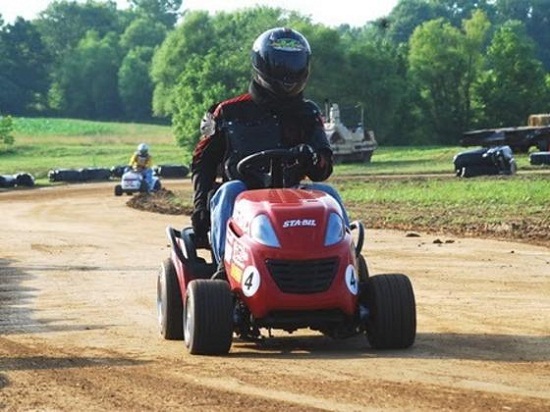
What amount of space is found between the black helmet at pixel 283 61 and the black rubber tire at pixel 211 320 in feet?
5.94

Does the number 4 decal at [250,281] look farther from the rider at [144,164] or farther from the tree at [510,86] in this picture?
the tree at [510,86]

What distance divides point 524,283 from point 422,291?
1154 millimetres

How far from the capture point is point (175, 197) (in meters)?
42.6

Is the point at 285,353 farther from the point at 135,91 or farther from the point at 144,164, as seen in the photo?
the point at 135,91

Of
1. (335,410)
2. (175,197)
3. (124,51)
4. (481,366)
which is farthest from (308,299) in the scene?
(124,51)

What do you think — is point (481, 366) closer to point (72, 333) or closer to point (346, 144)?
point (72, 333)

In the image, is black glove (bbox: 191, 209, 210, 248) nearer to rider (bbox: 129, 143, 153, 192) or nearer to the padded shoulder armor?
the padded shoulder armor

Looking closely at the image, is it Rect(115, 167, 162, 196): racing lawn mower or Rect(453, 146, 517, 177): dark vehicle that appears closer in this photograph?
Rect(453, 146, 517, 177): dark vehicle

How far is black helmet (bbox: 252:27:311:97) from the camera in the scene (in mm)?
11773

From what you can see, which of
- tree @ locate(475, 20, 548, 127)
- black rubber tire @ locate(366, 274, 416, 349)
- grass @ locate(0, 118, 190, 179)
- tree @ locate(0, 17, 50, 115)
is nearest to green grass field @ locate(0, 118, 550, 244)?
grass @ locate(0, 118, 190, 179)

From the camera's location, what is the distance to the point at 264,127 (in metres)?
11.9

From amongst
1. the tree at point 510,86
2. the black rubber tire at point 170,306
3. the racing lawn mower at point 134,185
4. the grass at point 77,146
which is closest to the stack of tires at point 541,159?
the racing lawn mower at point 134,185

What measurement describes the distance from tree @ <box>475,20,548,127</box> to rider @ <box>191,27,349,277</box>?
8717cm

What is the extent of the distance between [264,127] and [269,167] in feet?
1.19
